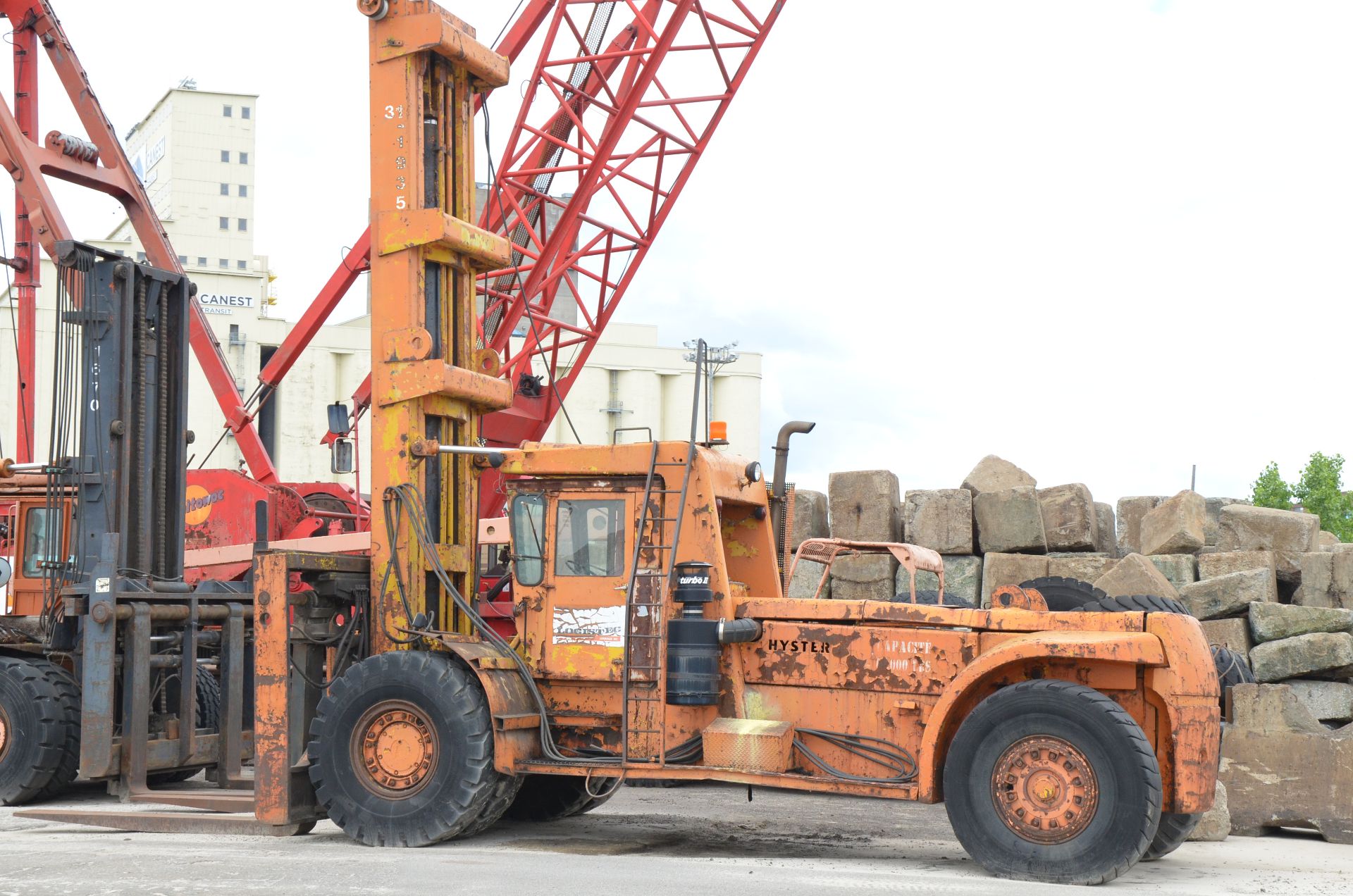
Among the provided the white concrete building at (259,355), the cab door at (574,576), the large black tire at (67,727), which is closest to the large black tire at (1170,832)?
the cab door at (574,576)

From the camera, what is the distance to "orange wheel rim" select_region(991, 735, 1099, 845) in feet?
28.5

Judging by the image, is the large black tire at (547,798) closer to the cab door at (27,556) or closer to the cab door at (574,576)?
the cab door at (574,576)

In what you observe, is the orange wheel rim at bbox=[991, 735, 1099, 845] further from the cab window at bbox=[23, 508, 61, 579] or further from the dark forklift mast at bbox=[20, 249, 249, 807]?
the cab window at bbox=[23, 508, 61, 579]

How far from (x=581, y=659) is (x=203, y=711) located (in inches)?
203

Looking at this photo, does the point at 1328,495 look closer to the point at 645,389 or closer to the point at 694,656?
the point at 645,389

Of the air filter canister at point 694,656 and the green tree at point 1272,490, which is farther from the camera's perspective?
the green tree at point 1272,490

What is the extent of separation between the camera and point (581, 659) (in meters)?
9.85

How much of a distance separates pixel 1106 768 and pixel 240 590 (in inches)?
334

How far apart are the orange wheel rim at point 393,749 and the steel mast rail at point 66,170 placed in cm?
1157

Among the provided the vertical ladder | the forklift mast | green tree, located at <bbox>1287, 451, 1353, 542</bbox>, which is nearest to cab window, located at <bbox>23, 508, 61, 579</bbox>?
the forklift mast

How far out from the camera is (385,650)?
10438 mm

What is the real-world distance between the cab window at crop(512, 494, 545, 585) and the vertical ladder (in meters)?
0.66

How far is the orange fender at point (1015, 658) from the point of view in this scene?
8844 millimetres

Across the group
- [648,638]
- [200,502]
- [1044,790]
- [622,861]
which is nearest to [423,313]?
[648,638]
